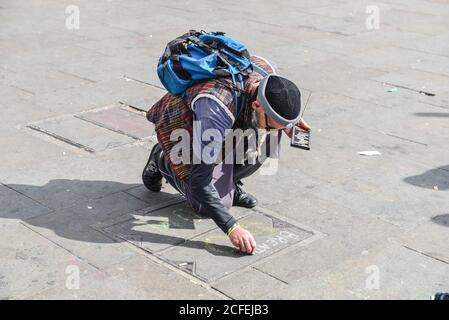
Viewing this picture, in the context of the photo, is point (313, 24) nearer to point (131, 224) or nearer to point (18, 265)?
point (131, 224)

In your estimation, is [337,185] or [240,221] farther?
[337,185]

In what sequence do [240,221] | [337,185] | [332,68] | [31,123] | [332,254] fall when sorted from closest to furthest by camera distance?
[332,254] < [240,221] < [337,185] < [31,123] < [332,68]

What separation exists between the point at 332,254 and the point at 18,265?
1863mm

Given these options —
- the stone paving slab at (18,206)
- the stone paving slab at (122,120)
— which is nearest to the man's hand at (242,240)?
the stone paving slab at (18,206)

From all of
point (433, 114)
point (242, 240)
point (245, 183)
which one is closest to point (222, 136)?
point (242, 240)

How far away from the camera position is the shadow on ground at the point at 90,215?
185 inches

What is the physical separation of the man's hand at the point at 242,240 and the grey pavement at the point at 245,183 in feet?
0.29

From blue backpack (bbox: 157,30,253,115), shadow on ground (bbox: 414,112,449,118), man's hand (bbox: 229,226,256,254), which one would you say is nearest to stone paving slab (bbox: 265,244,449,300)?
man's hand (bbox: 229,226,256,254)

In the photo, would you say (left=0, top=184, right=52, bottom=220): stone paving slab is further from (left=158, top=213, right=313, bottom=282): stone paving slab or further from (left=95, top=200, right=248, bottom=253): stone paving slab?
(left=158, top=213, right=313, bottom=282): stone paving slab

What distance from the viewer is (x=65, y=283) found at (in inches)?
165

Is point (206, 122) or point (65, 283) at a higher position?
point (206, 122)

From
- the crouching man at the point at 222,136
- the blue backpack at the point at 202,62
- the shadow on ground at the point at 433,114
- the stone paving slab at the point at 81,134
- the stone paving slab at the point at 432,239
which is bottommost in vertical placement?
the stone paving slab at the point at 432,239

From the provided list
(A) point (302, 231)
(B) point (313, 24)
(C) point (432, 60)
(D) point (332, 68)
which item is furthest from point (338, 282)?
(B) point (313, 24)

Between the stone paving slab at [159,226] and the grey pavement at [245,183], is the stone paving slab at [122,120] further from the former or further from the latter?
the stone paving slab at [159,226]
